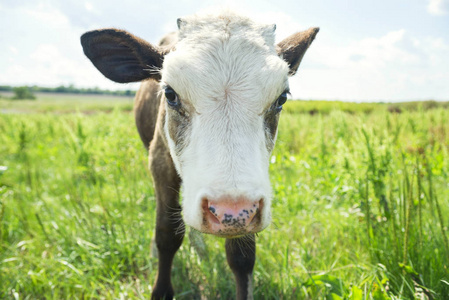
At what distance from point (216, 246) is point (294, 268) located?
795 mm

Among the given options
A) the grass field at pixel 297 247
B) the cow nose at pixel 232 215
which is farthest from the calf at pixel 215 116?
the grass field at pixel 297 247

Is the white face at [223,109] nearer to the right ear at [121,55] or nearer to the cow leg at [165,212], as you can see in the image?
the right ear at [121,55]

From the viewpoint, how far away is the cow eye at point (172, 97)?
1.96m

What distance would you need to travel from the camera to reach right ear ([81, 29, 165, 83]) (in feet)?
7.60

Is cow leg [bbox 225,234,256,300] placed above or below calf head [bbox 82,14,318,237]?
below

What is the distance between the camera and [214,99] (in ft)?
5.78

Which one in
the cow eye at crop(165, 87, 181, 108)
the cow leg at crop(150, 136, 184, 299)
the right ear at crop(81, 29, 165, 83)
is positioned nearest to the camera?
the cow eye at crop(165, 87, 181, 108)

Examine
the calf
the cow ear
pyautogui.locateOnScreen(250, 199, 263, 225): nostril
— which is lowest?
pyautogui.locateOnScreen(250, 199, 263, 225): nostril

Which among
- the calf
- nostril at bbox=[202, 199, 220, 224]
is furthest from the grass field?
nostril at bbox=[202, 199, 220, 224]

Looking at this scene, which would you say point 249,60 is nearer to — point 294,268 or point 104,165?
point 294,268

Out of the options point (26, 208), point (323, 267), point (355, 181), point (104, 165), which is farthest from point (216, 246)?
point (104, 165)

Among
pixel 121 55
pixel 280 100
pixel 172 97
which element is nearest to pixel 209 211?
pixel 172 97

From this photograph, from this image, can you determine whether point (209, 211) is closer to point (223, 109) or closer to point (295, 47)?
point (223, 109)

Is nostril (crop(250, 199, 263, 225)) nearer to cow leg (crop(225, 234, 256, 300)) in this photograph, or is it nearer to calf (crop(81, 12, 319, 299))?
calf (crop(81, 12, 319, 299))
